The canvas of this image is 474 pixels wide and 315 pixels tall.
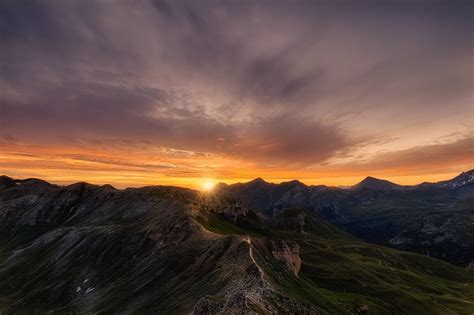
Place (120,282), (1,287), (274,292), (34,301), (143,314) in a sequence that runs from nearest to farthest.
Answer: (274,292) < (143,314) < (120,282) < (34,301) < (1,287)

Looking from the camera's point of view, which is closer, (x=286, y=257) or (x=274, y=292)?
(x=274, y=292)

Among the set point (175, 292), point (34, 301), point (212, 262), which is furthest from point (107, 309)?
point (34, 301)

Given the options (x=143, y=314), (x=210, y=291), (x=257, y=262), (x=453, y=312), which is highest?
(x=257, y=262)

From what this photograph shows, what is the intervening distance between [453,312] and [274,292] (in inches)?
5432

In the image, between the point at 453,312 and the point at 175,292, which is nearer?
the point at 175,292

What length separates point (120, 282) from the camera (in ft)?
458

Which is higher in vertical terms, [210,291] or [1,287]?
[210,291]

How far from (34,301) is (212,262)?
94.4 metres

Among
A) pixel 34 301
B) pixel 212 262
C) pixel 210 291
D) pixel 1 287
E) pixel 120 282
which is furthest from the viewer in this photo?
pixel 1 287

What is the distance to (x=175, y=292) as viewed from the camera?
111 metres

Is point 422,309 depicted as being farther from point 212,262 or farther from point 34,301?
point 34,301

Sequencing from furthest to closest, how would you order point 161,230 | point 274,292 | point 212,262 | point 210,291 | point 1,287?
1. point 1,287
2. point 161,230
3. point 212,262
4. point 210,291
5. point 274,292

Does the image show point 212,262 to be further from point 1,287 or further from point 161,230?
point 1,287

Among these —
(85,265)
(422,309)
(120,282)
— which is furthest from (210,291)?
(422,309)
